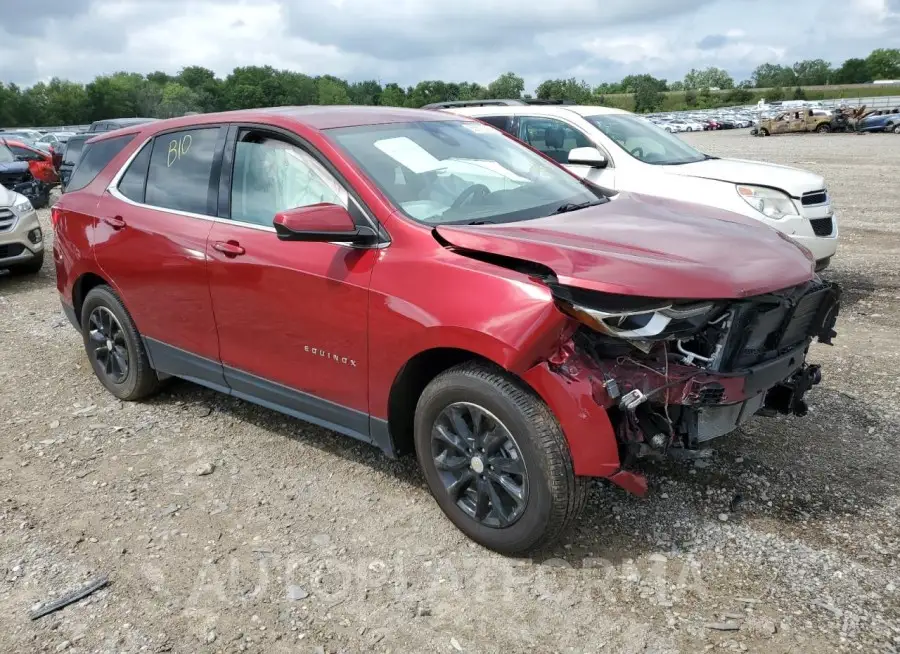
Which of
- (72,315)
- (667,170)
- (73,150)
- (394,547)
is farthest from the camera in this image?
(73,150)

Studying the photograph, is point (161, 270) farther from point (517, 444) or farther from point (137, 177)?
point (517, 444)

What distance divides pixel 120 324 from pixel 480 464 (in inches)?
113

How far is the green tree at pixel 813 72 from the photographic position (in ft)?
531

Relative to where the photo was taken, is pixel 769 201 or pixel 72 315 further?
pixel 769 201

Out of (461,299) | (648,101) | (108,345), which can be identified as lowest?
(648,101)

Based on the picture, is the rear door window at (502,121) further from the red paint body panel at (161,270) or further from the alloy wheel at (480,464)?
the alloy wheel at (480,464)

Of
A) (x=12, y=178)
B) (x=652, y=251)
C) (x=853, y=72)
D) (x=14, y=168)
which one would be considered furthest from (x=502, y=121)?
(x=853, y=72)

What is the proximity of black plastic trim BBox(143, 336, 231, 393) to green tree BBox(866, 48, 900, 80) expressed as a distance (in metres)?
188

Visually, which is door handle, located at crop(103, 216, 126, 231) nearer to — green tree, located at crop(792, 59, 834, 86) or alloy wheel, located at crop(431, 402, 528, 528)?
alloy wheel, located at crop(431, 402, 528, 528)

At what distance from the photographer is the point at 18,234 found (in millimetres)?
9016

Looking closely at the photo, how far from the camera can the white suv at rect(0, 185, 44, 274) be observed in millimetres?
8914

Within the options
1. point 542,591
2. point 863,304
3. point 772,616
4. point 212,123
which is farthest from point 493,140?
point 863,304

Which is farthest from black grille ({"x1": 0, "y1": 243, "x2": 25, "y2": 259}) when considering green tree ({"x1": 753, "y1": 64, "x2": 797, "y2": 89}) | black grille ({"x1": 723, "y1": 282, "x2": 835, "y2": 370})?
green tree ({"x1": 753, "y1": 64, "x2": 797, "y2": 89})

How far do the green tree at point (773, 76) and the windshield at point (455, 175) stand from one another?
17558 centimetres
